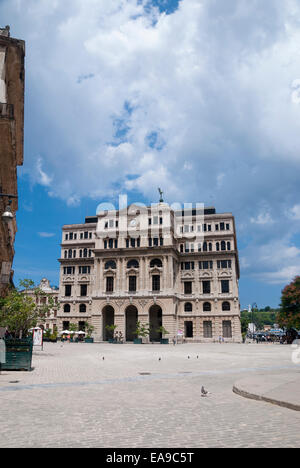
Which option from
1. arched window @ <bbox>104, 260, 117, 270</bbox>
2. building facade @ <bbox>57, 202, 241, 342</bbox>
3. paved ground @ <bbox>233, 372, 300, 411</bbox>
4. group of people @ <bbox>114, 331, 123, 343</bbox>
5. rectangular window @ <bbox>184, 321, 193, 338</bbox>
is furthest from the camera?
arched window @ <bbox>104, 260, 117, 270</bbox>

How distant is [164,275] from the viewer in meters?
63.9

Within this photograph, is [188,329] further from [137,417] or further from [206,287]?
[137,417]

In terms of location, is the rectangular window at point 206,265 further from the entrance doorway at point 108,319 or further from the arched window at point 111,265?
the entrance doorway at point 108,319

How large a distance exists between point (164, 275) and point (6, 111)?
163ft

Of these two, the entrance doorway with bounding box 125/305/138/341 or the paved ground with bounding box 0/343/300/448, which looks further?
the entrance doorway with bounding box 125/305/138/341

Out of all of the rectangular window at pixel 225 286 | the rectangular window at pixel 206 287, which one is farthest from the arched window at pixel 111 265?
the rectangular window at pixel 225 286

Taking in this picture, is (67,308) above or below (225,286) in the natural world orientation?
below

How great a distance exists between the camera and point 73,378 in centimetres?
1530

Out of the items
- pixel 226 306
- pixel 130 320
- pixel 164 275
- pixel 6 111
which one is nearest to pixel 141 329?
pixel 164 275

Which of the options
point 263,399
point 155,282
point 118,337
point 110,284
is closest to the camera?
point 263,399

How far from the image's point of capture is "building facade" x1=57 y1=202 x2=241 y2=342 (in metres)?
64.6

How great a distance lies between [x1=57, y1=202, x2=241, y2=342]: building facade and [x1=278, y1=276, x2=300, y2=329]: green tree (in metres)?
11.8

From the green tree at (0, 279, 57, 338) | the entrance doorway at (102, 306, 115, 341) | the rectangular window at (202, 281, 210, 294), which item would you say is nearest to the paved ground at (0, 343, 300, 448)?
the green tree at (0, 279, 57, 338)

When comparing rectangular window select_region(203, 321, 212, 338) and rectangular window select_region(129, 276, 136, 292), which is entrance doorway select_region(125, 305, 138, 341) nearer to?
rectangular window select_region(129, 276, 136, 292)
